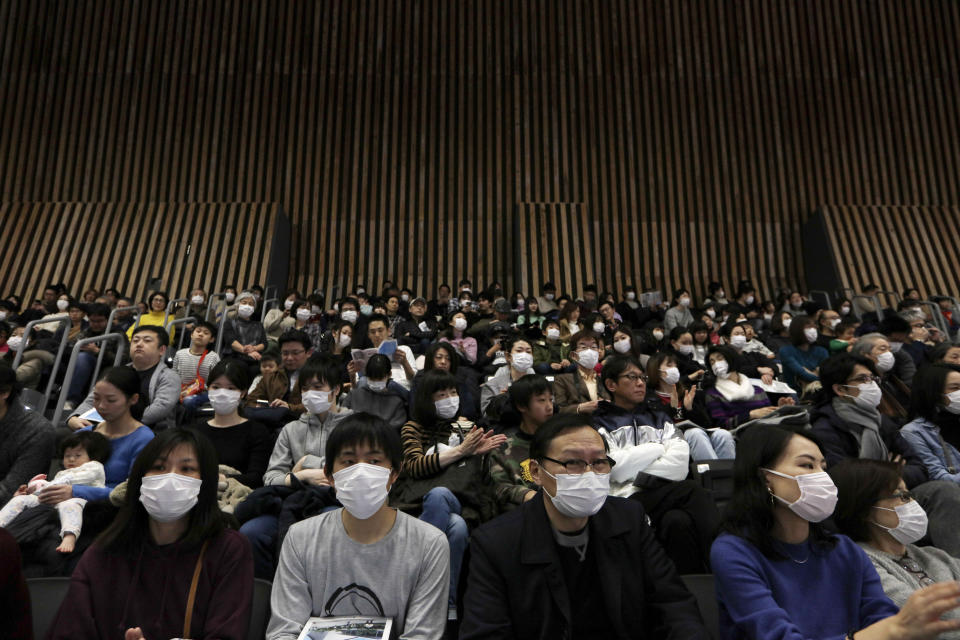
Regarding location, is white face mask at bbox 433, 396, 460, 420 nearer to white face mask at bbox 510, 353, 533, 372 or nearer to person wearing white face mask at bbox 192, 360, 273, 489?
person wearing white face mask at bbox 192, 360, 273, 489

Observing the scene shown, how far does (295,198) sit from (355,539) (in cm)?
835

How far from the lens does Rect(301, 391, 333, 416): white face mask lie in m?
2.91

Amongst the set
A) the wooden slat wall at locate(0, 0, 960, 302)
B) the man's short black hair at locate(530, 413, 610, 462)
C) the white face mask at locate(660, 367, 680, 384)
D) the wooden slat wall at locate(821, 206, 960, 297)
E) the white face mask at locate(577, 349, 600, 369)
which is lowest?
the man's short black hair at locate(530, 413, 610, 462)

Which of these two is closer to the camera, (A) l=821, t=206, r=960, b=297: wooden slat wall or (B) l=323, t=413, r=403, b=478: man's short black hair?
(B) l=323, t=413, r=403, b=478: man's short black hair

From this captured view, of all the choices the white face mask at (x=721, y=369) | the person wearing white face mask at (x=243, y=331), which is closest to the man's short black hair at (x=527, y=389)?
the white face mask at (x=721, y=369)

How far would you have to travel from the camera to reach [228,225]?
9062 mm

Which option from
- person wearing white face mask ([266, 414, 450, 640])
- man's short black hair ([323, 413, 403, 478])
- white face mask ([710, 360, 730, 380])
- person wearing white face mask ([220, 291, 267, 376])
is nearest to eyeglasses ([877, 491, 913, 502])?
person wearing white face mask ([266, 414, 450, 640])

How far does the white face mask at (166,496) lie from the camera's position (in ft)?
5.72

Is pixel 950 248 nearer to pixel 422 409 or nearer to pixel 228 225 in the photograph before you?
pixel 422 409

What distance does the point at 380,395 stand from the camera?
3.50 meters

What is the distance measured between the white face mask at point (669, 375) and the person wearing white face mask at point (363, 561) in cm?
224

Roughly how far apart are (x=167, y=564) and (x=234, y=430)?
4.34 feet

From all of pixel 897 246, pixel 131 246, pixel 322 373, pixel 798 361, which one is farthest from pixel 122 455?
pixel 897 246

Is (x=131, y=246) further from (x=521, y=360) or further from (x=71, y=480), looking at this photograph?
(x=71, y=480)
